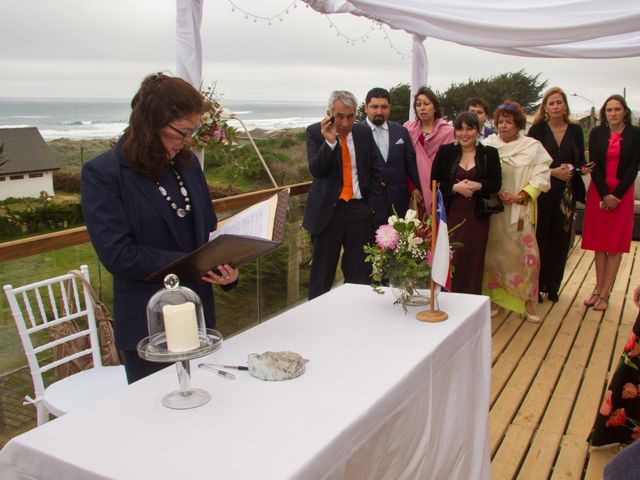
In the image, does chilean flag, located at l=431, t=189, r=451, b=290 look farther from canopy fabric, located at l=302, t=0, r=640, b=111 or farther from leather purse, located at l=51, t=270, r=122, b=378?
canopy fabric, located at l=302, t=0, r=640, b=111

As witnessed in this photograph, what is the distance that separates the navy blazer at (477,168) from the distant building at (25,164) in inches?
90.8

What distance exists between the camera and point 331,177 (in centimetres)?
366

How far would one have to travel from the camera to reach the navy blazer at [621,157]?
4.18 meters

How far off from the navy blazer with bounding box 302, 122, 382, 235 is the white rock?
2161mm

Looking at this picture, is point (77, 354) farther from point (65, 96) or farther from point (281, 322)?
point (65, 96)

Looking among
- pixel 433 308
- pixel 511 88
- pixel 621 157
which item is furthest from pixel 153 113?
pixel 511 88

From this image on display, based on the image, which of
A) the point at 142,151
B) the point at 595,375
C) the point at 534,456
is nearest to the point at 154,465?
the point at 142,151

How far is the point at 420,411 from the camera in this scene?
63.5 inches

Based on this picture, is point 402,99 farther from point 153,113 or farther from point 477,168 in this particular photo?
point 153,113

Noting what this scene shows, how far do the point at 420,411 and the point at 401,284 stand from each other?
524 mm

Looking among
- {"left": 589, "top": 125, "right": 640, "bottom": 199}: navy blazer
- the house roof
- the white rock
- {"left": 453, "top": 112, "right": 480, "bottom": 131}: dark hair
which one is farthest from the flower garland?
{"left": 589, "top": 125, "right": 640, "bottom": 199}: navy blazer

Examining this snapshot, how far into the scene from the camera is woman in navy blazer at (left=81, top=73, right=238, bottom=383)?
170 centimetres

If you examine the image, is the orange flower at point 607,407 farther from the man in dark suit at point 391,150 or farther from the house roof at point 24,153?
the house roof at point 24,153

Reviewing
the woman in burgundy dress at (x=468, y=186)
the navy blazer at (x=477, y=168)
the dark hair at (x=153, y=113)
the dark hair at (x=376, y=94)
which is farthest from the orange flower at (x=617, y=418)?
the dark hair at (x=376, y=94)
